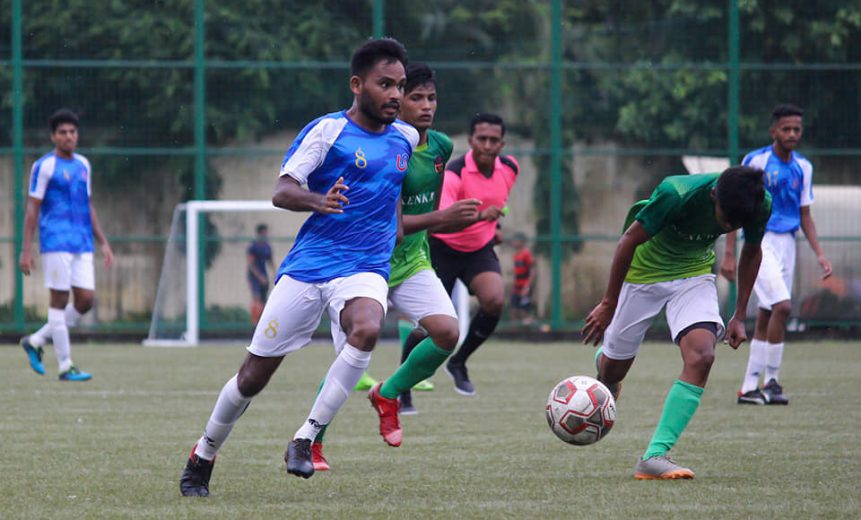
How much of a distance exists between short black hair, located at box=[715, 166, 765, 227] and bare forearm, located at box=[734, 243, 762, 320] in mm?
483

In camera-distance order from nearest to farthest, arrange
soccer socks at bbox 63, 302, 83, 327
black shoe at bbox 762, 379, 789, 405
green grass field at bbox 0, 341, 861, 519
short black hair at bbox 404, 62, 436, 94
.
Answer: green grass field at bbox 0, 341, 861, 519 < short black hair at bbox 404, 62, 436, 94 < black shoe at bbox 762, 379, 789, 405 < soccer socks at bbox 63, 302, 83, 327

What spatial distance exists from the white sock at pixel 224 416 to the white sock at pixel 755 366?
18.7 ft

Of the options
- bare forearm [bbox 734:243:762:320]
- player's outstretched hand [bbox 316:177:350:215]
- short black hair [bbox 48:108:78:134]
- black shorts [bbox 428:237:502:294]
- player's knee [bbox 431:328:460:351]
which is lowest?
player's knee [bbox 431:328:460:351]

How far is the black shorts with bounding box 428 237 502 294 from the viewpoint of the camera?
11266 millimetres

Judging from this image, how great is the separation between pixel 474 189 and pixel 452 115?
9.17 meters

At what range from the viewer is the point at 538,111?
21016mm

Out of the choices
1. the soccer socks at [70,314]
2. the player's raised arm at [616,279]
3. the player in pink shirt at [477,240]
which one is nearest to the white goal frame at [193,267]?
the soccer socks at [70,314]

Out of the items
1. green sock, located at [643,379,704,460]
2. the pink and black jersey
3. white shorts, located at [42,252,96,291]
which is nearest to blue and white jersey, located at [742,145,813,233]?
the pink and black jersey

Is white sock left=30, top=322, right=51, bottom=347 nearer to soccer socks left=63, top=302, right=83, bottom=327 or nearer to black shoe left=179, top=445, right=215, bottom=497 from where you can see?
soccer socks left=63, top=302, right=83, bottom=327

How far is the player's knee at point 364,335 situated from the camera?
20.4 ft

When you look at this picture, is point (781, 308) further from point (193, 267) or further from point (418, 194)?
point (193, 267)

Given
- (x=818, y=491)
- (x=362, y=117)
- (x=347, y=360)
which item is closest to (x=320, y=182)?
(x=362, y=117)

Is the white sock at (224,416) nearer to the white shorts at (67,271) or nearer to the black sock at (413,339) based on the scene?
the black sock at (413,339)

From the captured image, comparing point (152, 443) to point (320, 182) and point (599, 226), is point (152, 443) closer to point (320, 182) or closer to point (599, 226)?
point (320, 182)
